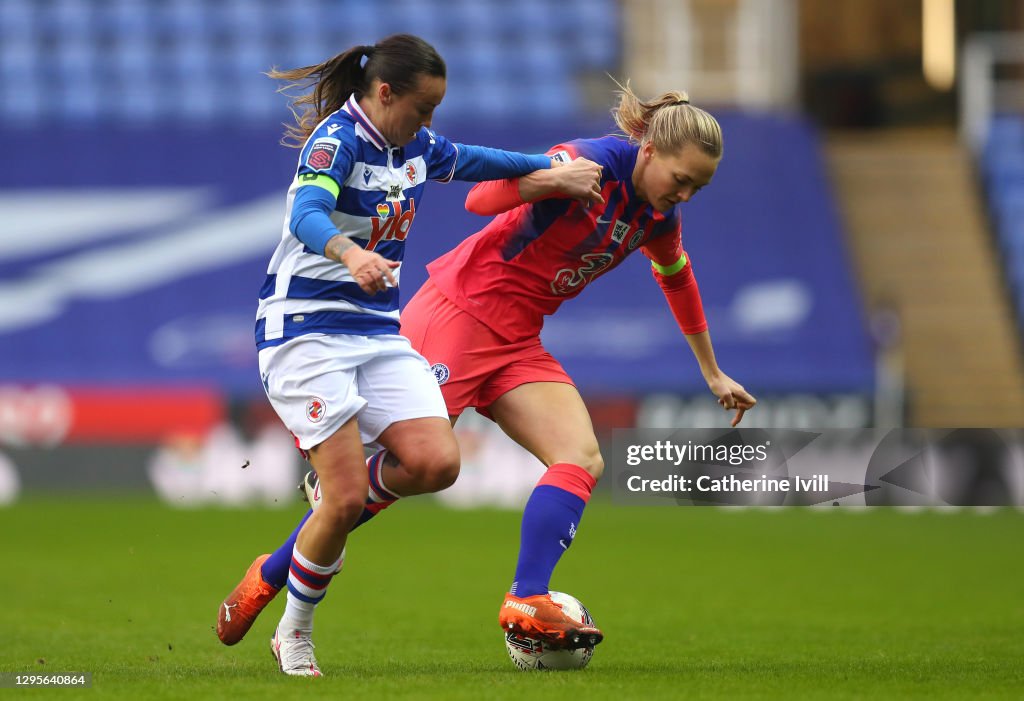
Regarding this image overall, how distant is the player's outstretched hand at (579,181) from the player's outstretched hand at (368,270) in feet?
3.40

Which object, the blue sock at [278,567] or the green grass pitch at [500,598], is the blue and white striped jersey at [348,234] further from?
the green grass pitch at [500,598]

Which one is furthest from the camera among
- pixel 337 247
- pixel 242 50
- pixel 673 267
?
pixel 242 50

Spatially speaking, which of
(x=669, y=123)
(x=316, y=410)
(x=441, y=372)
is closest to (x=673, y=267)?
(x=669, y=123)

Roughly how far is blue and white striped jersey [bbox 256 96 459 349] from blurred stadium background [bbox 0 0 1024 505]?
30.1 feet

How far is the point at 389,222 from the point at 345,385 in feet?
1.67

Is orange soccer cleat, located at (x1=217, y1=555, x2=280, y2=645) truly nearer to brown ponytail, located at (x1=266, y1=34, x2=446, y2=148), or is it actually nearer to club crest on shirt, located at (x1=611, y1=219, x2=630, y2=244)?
brown ponytail, located at (x1=266, y1=34, x2=446, y2=148)

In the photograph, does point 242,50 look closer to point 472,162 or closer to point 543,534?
point 472,162

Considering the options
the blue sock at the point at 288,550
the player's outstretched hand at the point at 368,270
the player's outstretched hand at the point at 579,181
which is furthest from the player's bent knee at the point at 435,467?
the player's outstretched hand at the point at 579,181

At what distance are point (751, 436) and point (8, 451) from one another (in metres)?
10.1

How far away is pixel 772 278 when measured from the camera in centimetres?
1662

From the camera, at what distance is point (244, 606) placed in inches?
193

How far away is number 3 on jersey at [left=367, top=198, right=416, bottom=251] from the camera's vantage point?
4625 mm

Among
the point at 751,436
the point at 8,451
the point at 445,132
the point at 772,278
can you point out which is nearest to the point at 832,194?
the point at 772,278

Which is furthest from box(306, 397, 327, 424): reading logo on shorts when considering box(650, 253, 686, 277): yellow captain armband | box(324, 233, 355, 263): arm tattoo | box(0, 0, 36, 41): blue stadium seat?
box(0, 0, 36, 41): blue stadium seat
